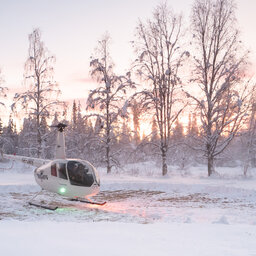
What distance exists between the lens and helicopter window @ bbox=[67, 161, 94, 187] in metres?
10.4

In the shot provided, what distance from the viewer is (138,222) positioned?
8352 millimetres

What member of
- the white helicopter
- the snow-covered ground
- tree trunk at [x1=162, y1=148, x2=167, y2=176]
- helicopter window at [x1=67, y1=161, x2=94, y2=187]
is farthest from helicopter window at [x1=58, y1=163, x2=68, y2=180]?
tree trunk at [x1=162, y1=148, x2=167, y2=176]

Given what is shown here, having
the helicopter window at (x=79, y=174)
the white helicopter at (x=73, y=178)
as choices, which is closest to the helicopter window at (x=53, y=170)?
the white helicopter at (x=73, y=178)

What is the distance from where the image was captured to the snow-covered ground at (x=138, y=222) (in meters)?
4.73

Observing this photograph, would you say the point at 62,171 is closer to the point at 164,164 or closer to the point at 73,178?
the point at 73,178

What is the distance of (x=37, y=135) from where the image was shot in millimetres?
22891

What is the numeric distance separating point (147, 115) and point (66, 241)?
17201 millimetres

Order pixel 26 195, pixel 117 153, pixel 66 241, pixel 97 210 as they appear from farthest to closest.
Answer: pixel 117 153, pixel 26 195, pixel 97 210, pixel 66 241

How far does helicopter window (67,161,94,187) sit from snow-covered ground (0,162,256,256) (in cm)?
98

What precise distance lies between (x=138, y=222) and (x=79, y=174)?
123 inches

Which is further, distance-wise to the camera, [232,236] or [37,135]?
[37,135]

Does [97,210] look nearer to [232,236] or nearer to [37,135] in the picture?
→ [232,236]

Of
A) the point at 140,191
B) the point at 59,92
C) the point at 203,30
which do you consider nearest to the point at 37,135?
the point at 59,92

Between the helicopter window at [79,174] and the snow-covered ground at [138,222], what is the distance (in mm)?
984
